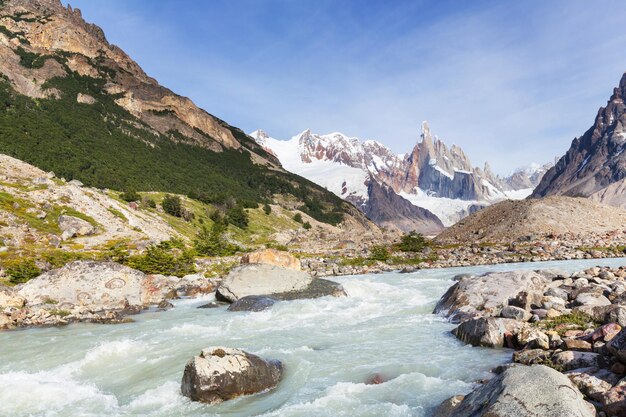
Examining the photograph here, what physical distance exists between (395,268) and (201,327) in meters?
38.5

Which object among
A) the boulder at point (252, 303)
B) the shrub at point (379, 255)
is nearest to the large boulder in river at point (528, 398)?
the boulder at point (252, 303)

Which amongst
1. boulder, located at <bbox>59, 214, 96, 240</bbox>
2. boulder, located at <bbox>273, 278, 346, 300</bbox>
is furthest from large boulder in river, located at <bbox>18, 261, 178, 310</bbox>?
boulder, located at <bbox>59, 214, 96, 240</bbox>

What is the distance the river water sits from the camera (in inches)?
524

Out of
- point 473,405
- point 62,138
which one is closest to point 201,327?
point 473,405

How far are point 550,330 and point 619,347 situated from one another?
19.3 feet

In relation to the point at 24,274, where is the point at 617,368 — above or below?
below

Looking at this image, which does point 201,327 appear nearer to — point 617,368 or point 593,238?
point 617,368

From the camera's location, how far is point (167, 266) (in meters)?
46.8

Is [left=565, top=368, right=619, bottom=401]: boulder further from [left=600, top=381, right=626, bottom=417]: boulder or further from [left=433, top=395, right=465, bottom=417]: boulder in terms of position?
[left=433, top=395, right=465, bottom=417]: boulder

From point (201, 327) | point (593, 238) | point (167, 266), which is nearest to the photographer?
point (201, 327)

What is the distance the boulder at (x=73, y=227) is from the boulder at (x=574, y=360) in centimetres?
6196

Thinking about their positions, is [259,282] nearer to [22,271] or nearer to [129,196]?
[22,271]

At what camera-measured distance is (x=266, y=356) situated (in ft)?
59.8

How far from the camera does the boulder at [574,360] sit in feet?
39.2
